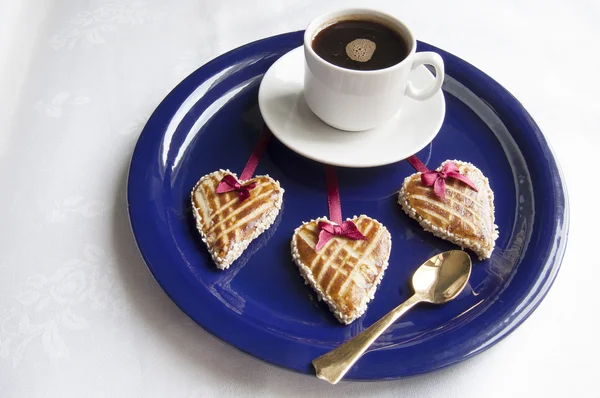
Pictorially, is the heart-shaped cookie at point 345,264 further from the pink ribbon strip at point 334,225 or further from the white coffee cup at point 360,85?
the white coffee cup at point 360,85

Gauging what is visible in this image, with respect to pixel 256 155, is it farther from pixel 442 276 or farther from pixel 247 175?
pixel 442 276

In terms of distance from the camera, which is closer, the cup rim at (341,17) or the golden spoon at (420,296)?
the golden spoon at (420,296)

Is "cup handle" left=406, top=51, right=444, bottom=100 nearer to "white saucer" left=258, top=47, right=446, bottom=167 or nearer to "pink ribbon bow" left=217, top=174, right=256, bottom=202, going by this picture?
"white saucer" left=258, top=47, right=446, bottom=167

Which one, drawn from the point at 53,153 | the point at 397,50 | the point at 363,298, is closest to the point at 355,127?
the point at 397,50

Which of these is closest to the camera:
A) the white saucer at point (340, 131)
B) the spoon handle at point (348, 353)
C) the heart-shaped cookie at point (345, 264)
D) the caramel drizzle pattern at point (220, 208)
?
the spoon handle at point (348, 353)

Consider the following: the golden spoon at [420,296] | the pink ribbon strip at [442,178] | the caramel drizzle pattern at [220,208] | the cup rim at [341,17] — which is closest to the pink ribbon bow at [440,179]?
→ the pink ribbon strip at [442,178]

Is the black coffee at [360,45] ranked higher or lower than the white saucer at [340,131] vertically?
higher

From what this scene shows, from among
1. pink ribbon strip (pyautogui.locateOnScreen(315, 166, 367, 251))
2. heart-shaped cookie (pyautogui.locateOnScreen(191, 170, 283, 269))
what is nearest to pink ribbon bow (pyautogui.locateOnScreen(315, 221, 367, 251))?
pink ribbon strip (pyautogui.locateOnScreen(315, 166, 367, 251))
